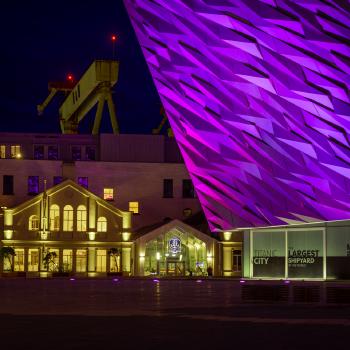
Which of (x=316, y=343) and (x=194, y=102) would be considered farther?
(x=194, y=102)

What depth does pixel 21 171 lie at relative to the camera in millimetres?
92875

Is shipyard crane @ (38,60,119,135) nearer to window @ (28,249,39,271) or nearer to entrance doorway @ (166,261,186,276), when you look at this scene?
window @ (28,249,39,271)

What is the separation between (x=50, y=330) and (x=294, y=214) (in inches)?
1234

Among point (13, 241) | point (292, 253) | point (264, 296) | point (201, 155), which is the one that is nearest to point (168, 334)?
point (264, 296)

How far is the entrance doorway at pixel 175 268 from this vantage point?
90250 mm

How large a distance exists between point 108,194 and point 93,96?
15975mm

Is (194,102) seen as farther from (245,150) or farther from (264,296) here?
(264,296)

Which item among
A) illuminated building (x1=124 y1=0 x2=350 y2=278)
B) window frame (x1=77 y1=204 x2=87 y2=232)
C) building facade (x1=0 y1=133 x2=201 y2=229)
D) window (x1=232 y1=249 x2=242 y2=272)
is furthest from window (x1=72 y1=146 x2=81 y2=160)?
illuminated building (x1=124 y1=0 x2=350 y2=278)

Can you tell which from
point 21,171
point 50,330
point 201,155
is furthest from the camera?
point 21,171

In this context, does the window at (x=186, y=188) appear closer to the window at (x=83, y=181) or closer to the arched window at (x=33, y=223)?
the window at (x=83, y=181)

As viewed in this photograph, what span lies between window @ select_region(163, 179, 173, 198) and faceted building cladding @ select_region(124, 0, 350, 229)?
146 feet

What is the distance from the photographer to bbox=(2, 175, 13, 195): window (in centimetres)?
9212

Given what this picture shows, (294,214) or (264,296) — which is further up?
(294,214)

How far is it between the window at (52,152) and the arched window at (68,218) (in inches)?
407
